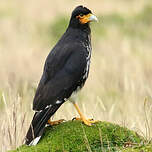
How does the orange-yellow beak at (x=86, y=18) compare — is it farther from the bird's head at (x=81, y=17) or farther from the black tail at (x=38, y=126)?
the black tail at (x=38, y=126)

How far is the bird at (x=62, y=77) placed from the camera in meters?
5.60

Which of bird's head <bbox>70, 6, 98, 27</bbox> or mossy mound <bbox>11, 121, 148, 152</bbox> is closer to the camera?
mossy mound <bbox>11, 121, 148, 152</bbox>

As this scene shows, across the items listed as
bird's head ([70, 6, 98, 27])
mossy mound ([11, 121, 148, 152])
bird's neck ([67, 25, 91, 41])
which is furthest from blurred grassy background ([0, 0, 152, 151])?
bird's head ([70, 6, 98, 27])

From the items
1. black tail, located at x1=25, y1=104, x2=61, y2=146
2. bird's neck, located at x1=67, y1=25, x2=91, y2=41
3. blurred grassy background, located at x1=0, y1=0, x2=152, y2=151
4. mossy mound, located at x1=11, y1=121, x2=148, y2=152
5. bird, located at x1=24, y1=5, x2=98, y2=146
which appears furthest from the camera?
blurred grassy background, located at x1=0, y1=0, x2=152, y2=151

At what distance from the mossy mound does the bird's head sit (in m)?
1.42

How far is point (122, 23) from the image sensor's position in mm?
22062

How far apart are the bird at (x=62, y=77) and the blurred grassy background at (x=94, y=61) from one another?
1.25 ft

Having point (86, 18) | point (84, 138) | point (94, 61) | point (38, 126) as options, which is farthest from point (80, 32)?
point (94, 61)

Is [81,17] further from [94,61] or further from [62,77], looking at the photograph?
[94,61]

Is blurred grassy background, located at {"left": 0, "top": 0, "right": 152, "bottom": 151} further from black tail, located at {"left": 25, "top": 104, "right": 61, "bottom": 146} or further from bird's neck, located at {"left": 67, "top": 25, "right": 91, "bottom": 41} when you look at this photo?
bird's neck, located at {"left": 67, "top": 25, "right": 91, "bottom": 41}

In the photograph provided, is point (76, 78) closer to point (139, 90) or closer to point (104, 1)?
point (139, 90)

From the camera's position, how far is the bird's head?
21.0 ft

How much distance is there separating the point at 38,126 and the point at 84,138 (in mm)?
544

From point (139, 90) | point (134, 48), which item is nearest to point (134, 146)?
point (139, 90)
